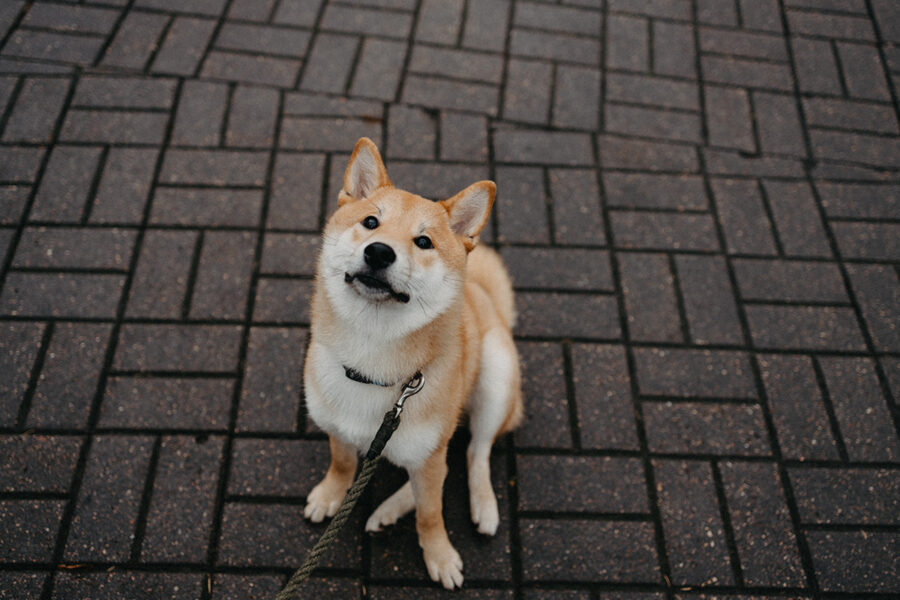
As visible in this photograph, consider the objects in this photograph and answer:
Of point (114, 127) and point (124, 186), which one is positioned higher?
point (114, 127)

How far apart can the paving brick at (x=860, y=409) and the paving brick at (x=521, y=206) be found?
1399 millimetres

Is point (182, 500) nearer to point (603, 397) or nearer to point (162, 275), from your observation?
point (162, 275)

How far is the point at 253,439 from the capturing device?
2416 mm

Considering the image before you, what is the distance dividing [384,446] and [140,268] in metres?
1.61

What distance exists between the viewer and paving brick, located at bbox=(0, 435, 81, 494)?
2.26 meters

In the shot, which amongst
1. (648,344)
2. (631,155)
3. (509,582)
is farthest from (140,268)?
(631,155)

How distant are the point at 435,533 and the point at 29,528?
1.41m

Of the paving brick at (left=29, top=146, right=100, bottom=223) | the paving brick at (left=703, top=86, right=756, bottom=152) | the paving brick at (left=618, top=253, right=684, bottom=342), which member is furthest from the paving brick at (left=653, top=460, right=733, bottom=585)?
the paving brick at (left=29, top=146, right=100, bottom=223)

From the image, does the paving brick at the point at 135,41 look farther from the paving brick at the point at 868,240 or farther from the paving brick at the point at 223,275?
the paving brick at the point at 868,240

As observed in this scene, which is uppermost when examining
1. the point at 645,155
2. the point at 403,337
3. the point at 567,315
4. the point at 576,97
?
the point at 403,337

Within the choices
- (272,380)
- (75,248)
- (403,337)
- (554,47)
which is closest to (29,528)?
(272,380)

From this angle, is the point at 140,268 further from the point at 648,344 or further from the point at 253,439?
the point at 648,344

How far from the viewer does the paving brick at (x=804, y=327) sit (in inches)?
110

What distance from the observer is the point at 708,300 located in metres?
2.89
